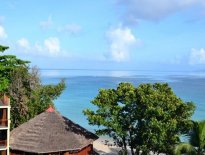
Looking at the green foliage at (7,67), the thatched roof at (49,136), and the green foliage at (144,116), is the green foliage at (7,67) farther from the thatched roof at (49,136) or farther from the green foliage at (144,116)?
the green foliage at (144,116)

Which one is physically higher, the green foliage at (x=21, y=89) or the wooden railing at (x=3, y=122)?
the green foliage at (x=21, y=89)

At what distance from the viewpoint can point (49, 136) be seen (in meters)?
25.0

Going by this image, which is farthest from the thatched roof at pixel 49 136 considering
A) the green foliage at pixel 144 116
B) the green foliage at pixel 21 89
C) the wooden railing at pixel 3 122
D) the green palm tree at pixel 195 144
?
the green palm tree at pixel 195 144

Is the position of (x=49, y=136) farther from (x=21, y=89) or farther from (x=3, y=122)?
(x=21, y=89)

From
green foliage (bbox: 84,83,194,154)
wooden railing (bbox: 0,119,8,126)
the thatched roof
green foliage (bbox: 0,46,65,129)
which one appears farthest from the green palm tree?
green foliage (bbox: 0,46,65,129)

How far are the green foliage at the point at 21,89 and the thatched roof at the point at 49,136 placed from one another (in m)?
5.55

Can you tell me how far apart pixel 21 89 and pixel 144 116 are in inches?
487

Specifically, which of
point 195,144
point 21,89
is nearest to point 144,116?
point 195,144

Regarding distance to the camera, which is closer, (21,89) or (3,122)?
(3,122)

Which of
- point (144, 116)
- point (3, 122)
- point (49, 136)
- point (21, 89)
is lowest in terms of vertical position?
point (49, 136)

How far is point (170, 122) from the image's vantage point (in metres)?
22.2

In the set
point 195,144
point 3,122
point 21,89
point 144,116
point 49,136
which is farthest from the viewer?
point 21,89

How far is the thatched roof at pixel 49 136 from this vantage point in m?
24.4

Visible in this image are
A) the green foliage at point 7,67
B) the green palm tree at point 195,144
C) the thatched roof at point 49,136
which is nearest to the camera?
the green palm tree at point 195,144
